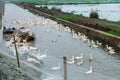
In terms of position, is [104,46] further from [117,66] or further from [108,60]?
[117,66]

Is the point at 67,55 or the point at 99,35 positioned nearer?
the point at 67,55

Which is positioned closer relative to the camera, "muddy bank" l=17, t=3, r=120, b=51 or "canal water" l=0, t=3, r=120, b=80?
"canal water" l=0, t=3, r=120, b=80

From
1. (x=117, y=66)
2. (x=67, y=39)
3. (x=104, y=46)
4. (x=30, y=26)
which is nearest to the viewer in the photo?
(x=117, y=66)

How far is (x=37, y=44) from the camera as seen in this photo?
877 inches

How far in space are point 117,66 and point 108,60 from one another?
1525 mm

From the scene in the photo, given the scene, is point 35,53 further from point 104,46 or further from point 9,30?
point 9,30

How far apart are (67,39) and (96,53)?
17.5 ft

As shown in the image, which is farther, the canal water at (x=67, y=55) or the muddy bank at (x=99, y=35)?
the muddy bank at (x=99, y=35)

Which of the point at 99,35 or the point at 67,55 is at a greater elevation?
the point at 99,35

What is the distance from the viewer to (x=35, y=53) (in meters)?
18.5

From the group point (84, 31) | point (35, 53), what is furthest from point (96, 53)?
point (84, 31)

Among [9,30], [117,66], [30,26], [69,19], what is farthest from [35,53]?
[69,19]

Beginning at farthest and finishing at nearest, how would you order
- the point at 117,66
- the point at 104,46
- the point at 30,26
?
the point at 30,26, the point at 104,46, the point at 117,66

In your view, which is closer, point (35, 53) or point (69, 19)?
point (35, 53)
